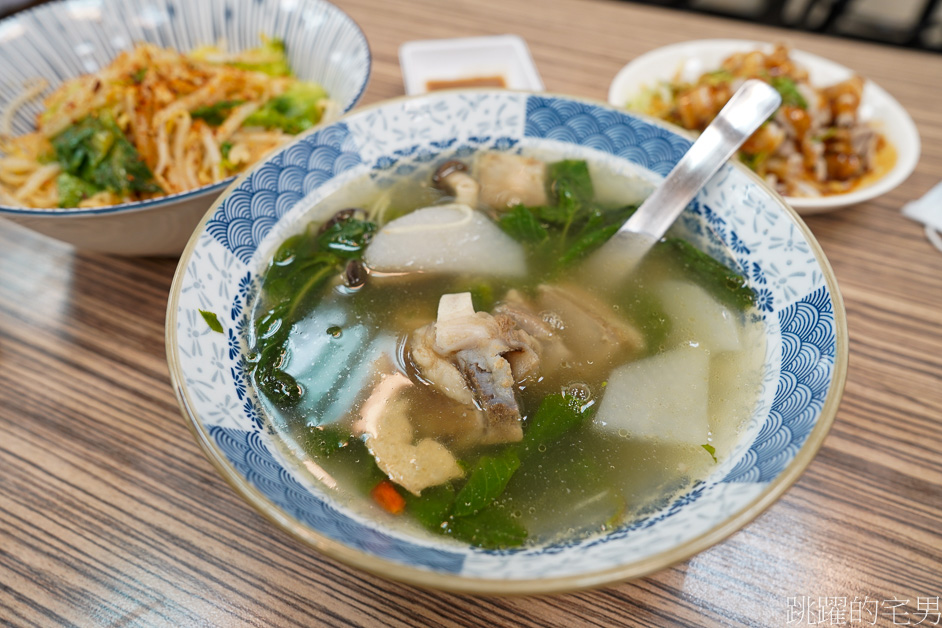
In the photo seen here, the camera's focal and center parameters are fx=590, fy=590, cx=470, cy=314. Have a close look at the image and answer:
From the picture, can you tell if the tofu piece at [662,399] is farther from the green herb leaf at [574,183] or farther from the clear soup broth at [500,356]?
the green herb leaf at [574,183]

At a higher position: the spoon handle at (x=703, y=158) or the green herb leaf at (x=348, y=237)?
the spoon handle at (x=703, y=158)

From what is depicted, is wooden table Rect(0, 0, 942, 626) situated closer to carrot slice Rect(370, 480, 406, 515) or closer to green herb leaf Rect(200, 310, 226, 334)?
carrot slice Rect(370, 480, 406, 515)

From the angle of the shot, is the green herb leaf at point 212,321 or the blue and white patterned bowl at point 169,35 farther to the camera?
the blue and white patterned bowl at point 169,35

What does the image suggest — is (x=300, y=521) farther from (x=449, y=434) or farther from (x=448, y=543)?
(x=449, y=434)

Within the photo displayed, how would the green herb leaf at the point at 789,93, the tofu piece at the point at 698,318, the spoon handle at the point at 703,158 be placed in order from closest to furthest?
the tofu piece at the point at 698,318
the spoon handle at the point at 703,158
the green herb leaf at the point at 789,93

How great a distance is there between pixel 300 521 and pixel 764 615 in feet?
3.02

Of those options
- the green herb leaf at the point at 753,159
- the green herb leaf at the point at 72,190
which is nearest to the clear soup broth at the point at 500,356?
the green herb leaf at the point at 753,159

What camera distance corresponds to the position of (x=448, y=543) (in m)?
1.01

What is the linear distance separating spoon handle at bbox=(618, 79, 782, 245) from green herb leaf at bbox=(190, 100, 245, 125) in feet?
4.57

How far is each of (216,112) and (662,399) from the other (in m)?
1.72

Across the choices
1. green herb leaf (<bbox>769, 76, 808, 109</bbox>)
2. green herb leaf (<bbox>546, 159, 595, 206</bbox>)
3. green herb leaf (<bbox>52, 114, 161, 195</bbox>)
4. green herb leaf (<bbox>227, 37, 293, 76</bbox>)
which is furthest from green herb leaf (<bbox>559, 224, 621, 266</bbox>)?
green herb leaf (<bbox>227, 37, 293, 76</bbox>)

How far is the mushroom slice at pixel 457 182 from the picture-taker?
5.55 feet

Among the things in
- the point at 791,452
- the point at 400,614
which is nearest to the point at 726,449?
the point at 791,452

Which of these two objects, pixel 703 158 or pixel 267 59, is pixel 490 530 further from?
pixel 267 59
